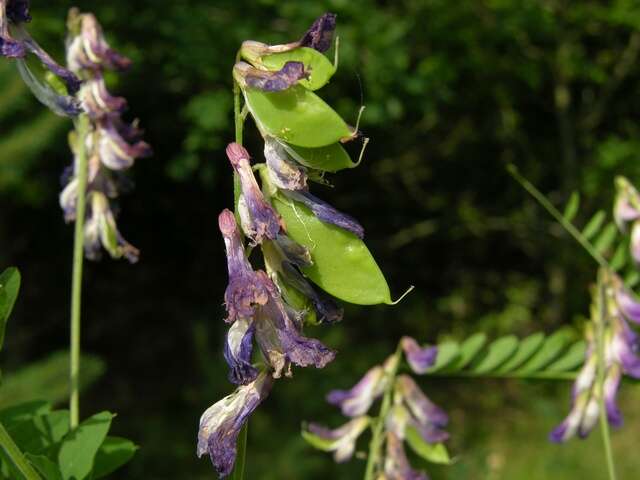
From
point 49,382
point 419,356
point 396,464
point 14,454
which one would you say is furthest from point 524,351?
point 49,382

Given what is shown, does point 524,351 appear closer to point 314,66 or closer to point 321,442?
point 321,442

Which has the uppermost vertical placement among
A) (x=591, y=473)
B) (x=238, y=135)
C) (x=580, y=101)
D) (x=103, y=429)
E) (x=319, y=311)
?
(x=238, y=135)

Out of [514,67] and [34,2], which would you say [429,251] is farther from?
[34,2]

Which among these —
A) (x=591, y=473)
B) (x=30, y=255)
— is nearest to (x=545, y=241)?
(x=591, y=473)

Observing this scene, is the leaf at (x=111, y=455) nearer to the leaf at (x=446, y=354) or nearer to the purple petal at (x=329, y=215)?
the purple petal at (x=329, y=215)

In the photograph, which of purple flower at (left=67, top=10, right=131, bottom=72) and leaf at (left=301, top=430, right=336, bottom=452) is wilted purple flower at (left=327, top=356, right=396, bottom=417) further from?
purple flower at (left=67, top=10, right=131, bottom=72)
